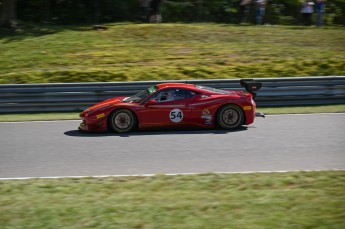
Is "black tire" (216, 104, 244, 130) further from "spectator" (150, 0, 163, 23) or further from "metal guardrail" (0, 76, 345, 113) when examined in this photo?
"spectator" (150, 0, 163, 23)

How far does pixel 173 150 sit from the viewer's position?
9.76 metres

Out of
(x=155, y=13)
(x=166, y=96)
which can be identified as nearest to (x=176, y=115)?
(x=166, y=96)

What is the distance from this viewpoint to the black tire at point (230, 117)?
11.8 m

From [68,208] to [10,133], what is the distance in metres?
6.01

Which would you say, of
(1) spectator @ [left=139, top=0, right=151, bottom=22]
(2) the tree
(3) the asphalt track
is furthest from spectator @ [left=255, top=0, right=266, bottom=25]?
(3) the asphalt track

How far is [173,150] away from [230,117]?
97.9 inches

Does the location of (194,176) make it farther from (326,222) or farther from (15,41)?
(15,41)

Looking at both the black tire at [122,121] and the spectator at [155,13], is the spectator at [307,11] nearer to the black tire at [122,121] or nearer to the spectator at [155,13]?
the spectator at [155,13]

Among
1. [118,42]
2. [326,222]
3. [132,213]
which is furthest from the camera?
[118,42]

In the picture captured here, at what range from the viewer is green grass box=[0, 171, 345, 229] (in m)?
5.77

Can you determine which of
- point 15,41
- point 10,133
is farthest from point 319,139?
point 15,41

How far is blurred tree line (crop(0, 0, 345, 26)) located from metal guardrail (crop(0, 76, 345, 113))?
384 inches

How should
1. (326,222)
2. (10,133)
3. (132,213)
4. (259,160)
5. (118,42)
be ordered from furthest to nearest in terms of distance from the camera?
(118,42) < (10,133) < (259,160) < (132,213) < (326,222)

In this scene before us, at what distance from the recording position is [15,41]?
20859 mm
